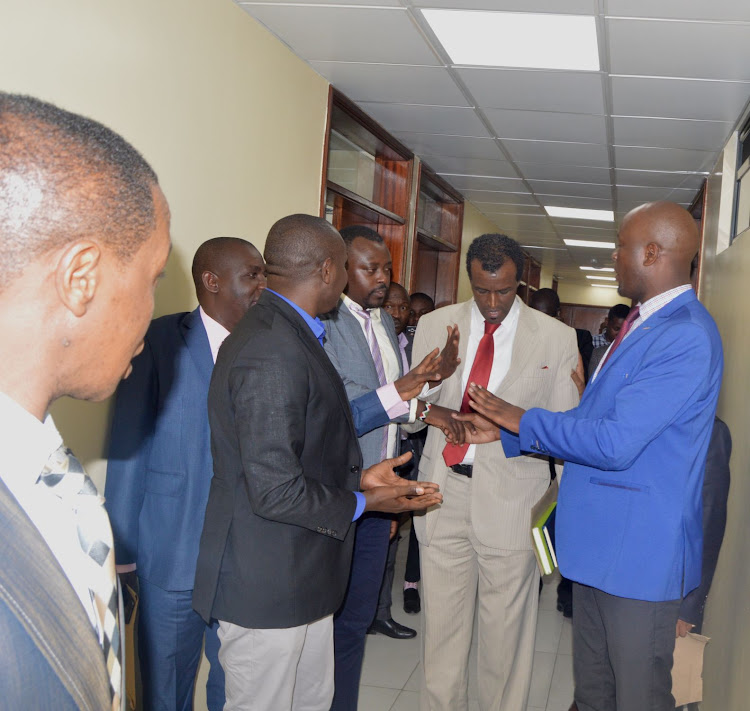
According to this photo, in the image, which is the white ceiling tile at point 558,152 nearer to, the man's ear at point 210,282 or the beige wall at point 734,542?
the beige wall at point 734,542

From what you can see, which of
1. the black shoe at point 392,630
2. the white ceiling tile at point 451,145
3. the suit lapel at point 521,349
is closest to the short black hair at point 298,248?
the suit lapel at point 521,349

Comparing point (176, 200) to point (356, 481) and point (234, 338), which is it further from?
point (356, 481)

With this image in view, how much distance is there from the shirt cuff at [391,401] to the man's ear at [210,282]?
65 cm

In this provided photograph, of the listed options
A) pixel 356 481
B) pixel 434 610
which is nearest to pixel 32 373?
pixel 356 481

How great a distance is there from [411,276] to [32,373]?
552 centimetres

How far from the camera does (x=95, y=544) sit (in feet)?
2.65

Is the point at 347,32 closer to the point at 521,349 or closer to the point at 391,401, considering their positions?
the point at 521,349

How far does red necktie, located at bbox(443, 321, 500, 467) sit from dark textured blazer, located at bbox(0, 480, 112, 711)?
211 centimetres

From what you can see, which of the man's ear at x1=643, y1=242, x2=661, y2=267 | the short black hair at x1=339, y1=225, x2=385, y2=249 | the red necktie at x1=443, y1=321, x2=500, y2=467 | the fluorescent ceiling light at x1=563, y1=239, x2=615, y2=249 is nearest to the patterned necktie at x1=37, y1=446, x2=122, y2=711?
the man's ear at x1=643, y1=242, x2=661, y2=267

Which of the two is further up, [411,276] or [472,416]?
[411,276]

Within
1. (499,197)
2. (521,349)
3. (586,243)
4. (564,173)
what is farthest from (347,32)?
(586,243)

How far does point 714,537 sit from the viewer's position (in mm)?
2480

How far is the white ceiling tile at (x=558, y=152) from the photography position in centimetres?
537

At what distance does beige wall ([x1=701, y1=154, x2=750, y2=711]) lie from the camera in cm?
252
